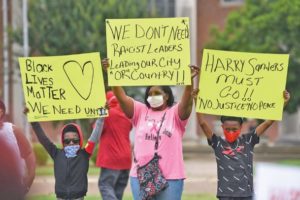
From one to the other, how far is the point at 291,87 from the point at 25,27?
30.0 ft

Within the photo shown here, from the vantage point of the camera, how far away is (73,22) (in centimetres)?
2738

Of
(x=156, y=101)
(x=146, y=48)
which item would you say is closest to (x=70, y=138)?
(x=156, y=101)

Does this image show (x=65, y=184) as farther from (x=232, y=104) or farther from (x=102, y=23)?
(x=102, y=23)

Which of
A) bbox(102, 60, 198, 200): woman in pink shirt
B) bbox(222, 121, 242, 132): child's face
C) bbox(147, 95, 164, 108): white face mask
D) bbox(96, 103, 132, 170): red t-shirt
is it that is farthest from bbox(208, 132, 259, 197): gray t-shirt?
bbox(96, 103, 132, 170): red t-shirt

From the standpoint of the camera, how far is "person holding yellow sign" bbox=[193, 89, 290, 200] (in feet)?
23.7

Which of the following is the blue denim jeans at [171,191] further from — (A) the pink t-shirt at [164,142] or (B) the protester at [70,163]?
(B) the protester at [70,163]

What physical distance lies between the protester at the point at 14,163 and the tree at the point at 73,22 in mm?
17980

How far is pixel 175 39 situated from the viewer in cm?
774

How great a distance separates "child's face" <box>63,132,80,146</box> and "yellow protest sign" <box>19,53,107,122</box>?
0.18 meters

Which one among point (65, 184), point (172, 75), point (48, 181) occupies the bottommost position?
point (48, 181)

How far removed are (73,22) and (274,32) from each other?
7.01 metres

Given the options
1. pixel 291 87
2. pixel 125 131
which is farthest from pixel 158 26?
pixel 291 87

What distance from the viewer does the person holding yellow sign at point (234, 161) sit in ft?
23.7

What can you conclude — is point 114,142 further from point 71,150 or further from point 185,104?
point 185,104
